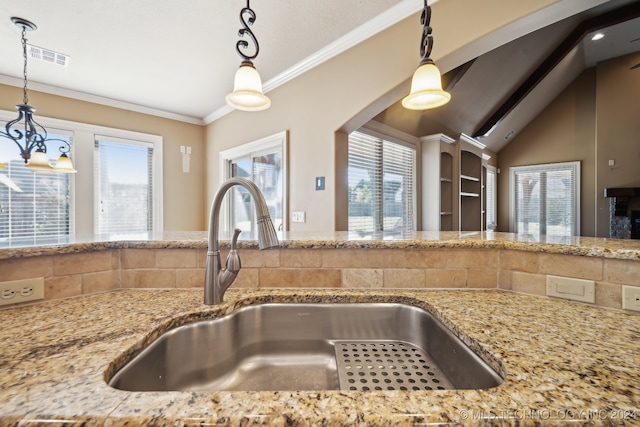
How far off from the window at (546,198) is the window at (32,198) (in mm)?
7645

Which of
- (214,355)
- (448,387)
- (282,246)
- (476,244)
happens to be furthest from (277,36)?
(448,387)

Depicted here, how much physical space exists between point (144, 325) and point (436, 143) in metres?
3.81

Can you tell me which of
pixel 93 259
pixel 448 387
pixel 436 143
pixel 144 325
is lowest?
pixel 448 387

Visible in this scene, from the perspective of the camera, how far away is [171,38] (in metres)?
2.34

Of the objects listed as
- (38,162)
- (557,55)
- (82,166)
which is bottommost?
(38,162)

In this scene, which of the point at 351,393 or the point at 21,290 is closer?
the point at 351,393

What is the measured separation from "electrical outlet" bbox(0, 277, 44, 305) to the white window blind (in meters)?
3.12

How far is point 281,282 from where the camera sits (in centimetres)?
95

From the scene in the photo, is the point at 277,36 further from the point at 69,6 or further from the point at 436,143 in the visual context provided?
the point at 436,143

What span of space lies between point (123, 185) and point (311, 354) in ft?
13.1

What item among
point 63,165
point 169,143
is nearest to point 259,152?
point 169,143

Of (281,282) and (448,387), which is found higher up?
(281,282)

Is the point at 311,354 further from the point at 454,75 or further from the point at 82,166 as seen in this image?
the point at 82,166

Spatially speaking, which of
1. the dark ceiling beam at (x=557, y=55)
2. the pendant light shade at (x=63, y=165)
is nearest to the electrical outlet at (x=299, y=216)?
the pendant light shade at (x=63, y=165)
